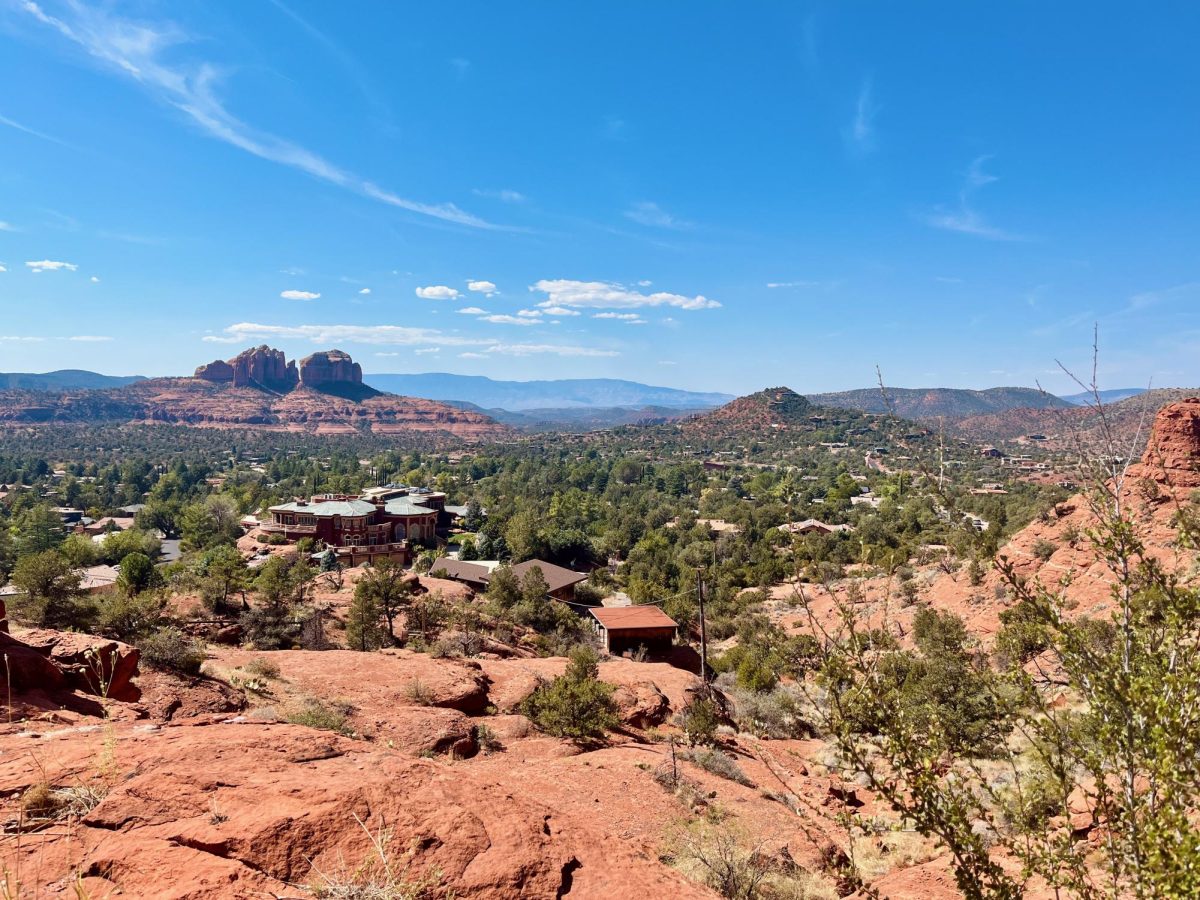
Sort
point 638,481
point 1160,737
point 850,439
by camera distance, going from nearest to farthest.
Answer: point 1160,737
point 638,481
point 850,439

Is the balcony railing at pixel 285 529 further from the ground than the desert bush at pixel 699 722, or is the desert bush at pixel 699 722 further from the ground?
the desert bush at pixel 699 722

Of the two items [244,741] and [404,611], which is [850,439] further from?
[244,741]

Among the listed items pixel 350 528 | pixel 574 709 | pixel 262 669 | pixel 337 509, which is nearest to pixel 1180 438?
pixel 574 709

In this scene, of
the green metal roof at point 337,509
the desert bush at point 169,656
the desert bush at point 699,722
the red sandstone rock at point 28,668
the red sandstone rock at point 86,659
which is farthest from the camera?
the green metal roof at point 337,509

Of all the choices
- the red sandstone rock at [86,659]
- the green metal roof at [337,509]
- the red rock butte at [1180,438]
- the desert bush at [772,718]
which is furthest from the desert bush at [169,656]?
the red rock butte at [1180,438]

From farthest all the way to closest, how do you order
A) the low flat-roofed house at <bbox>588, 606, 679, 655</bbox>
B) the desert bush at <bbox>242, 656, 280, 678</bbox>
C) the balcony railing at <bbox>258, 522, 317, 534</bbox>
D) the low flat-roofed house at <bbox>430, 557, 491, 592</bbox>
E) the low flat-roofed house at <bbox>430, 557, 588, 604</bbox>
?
the balcony railing at <bbox>258, 522, 317, 534</bbox>, the low flat-roofed house at <bbox>430, 557, 491, 592</bbox>, the low flat-roofed house at <bbox>430, 557, 588, 604</bbox>, the low flat-roofed house at <bbox>588, 606, 679, 655</bbox>, the desert bush at <bbox>242, 656, 280, 678</bbox>

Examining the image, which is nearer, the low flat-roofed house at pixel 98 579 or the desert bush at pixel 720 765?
the desert bush at pixel 720 765

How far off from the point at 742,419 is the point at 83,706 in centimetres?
19124

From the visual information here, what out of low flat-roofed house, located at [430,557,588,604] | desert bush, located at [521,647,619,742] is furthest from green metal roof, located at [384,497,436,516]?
desert bush, located at [521,647,619,742]

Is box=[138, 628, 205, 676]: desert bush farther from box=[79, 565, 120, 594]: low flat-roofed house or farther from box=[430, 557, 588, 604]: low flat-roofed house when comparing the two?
box=[430, 557, 588, 604]: low flat-roofed house

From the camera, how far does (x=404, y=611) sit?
2900cm

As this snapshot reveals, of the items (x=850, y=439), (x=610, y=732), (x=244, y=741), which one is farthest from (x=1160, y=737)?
(x=850, y=439)

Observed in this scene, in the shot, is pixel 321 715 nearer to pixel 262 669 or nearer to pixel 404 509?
pixel 262 669

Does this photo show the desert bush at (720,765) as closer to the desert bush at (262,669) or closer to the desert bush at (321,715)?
the desert bush at (321,715)
